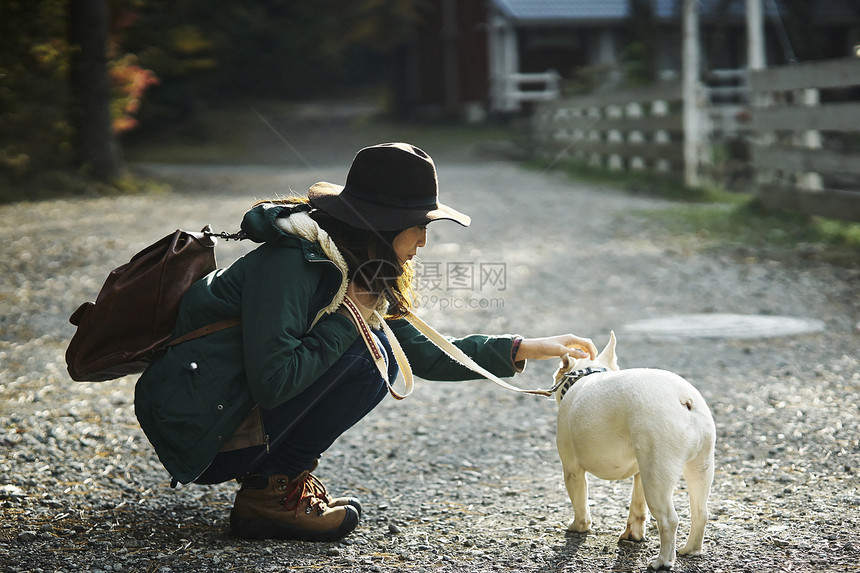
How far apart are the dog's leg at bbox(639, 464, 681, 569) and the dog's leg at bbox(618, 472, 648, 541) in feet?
0.79

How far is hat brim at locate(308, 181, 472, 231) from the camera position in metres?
2.58

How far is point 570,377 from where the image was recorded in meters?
2.77

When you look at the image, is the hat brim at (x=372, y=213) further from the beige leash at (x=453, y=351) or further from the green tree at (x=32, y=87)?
the green tree at (x=32, y=87)

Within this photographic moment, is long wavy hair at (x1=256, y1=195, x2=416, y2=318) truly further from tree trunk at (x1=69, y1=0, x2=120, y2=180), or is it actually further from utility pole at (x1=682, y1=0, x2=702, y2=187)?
tree trunk at (x1=69, y1=0, x2=120, y2=180)

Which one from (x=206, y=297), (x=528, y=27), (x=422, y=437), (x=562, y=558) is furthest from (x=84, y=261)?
(x=528, y=27)

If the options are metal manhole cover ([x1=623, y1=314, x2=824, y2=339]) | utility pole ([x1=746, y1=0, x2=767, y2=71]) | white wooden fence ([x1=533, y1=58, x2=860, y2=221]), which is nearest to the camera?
metal manhole cover ([x1=623, y1=314, x2=824, y2=339])

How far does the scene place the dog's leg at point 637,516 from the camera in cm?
264

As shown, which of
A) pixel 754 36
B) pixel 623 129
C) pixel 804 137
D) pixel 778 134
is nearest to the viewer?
pixel 804 137

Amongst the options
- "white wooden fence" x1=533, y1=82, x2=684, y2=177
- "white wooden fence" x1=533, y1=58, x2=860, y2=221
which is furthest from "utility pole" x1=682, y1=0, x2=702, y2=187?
"white wooden fence" x1=533, y1=82, x2=684, y2=177

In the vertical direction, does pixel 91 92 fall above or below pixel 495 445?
above

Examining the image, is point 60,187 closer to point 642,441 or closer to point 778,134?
point 778,134

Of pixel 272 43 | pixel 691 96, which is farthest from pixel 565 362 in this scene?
pixel 272 43

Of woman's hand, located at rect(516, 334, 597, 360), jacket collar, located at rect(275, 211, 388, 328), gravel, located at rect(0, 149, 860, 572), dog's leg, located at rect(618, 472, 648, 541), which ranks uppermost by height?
jacket collar, located at rect(275, 211, 388, 328)

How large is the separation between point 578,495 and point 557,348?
46cm
